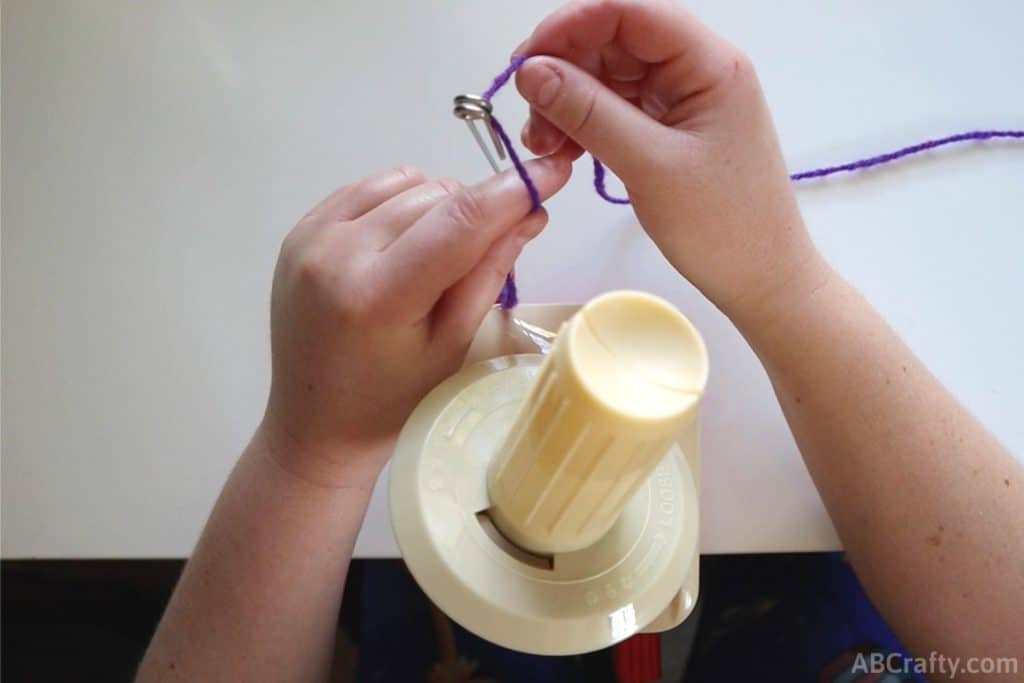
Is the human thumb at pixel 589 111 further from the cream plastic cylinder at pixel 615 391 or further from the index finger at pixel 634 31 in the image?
the cream plastic cylinder at pixel 615 391

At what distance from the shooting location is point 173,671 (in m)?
0.40

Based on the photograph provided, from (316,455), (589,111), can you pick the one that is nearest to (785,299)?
(589,111)

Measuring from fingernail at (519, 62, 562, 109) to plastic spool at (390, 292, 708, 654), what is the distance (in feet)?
0.42

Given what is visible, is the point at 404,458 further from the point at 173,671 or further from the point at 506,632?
the point at 173,671

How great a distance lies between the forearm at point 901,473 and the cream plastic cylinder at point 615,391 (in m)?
0.22

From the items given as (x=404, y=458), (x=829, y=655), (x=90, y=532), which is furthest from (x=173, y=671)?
(x=829, y=655)

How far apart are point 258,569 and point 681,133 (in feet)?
1.04

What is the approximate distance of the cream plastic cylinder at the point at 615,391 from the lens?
8.2 inches

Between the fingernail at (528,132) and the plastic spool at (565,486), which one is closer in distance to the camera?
the plastic spool at (565,486)

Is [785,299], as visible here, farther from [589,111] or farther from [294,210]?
[294,210]

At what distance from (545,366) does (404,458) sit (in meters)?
0.11

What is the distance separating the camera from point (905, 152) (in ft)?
1.67

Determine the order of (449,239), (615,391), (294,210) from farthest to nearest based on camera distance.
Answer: (294,210) → (449,239) → (615,391)

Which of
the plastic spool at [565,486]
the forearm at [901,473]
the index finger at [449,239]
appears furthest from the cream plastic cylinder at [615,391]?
the forearm at [901,473]
